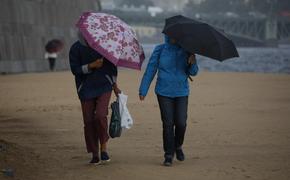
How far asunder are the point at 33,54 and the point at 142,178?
2502 centimetres

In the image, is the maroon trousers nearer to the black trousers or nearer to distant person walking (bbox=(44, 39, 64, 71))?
the black trousers

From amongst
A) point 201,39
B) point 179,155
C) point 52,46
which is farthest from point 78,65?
point 52,46

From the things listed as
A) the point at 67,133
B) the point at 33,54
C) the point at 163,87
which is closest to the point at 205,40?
the point at 163,87

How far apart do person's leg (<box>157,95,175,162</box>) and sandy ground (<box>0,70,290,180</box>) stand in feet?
0.72

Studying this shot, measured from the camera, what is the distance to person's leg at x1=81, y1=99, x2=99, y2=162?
786cm

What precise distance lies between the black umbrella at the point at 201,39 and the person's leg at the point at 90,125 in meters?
1.19

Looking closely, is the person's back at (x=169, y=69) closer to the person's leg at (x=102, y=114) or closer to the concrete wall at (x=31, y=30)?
the person's leg at (x=102, y=114)

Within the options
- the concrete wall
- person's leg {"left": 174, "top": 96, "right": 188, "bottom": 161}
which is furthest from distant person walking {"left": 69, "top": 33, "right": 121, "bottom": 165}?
the concrete wall

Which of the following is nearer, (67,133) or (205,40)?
(205,40)

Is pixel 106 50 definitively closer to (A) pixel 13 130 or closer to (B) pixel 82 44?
(B) pixel 82 44

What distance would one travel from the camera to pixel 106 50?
25.2 ft

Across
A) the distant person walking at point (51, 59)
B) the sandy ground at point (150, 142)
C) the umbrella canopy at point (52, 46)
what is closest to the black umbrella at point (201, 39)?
the sandy ground at point (150, 142)

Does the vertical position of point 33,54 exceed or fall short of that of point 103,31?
it falls short

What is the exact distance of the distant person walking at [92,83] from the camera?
780cm
